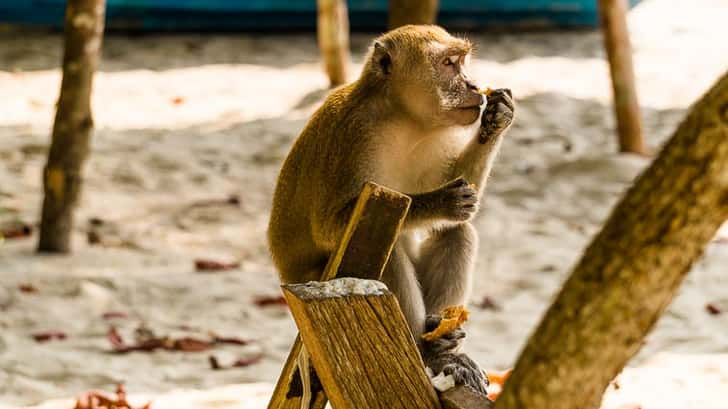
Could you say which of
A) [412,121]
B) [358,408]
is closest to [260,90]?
[412,121]

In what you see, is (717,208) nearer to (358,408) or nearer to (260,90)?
(358,408)

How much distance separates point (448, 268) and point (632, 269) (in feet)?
6.49

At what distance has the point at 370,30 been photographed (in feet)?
48.2

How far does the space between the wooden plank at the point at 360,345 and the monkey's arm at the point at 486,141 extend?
133 centimetres

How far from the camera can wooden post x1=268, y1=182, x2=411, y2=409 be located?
9.46 feet

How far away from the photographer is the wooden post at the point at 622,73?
9297 millimetres

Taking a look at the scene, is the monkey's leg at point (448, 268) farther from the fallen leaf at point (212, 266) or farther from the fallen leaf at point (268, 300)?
the fallen leaf at point (212, 266)

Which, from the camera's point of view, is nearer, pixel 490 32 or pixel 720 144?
pixel 720 144

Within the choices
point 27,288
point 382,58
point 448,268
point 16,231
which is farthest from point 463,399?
point 16,231

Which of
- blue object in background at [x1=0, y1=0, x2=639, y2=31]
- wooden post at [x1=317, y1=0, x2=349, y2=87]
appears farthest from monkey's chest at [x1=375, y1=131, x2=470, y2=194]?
blue object in background at [x1=0, y1=0, x2=639, y2=31]

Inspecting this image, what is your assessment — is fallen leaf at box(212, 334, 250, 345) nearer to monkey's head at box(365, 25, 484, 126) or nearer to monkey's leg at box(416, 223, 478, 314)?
monkey's leg at box(416, 223, 478, 314)

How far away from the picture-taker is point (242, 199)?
29.2 feet

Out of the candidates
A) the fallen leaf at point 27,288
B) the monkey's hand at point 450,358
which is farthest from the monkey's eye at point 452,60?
the fallen leaf at point 27,288

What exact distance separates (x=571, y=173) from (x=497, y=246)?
1.64 m
